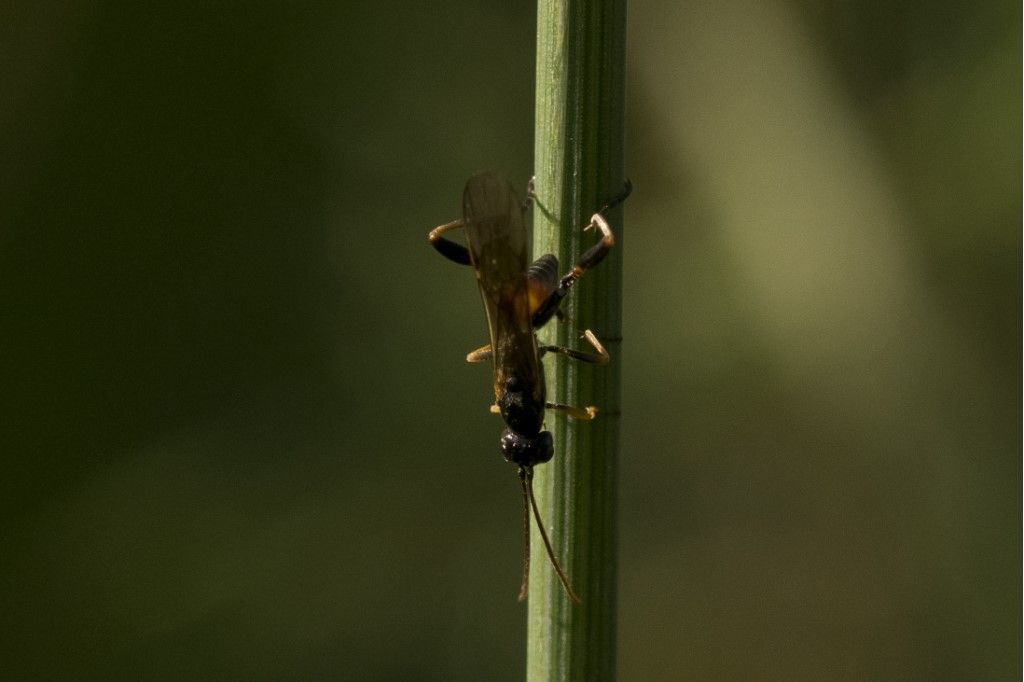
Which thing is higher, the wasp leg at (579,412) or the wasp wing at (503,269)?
the wasp wing at (503,269)

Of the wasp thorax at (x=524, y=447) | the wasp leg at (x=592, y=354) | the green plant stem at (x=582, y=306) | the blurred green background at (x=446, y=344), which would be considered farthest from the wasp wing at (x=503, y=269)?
the blurred green background at (x=446, y=344)

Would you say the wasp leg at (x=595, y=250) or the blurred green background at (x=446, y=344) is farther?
the blurred green background at (x=446, y=344)

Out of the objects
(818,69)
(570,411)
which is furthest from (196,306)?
(570,411)

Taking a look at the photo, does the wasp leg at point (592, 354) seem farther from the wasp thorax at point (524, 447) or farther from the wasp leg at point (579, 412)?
the wasp thorax at point (524, 447)

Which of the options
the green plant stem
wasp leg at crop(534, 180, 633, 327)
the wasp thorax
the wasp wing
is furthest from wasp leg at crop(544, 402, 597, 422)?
the wasp wing

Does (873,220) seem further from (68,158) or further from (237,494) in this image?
(68,158)

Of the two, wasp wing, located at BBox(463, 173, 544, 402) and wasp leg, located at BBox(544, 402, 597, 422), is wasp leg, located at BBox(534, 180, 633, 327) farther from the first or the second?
wasp wing, located at BBox(463, 173, 544, 402)

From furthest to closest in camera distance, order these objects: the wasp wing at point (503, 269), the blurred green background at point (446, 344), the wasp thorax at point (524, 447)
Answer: the blurred green background at point (446, 344), the wasp wing at point (503, 269), the wasp thorax at point (524, 447)
